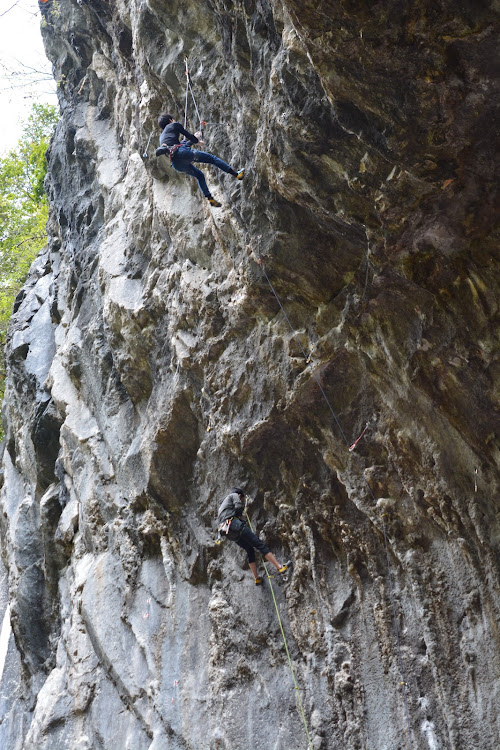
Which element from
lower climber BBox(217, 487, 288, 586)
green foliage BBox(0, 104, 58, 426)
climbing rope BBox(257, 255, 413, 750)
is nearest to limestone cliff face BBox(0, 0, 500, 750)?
climbing rope BBox(257, 255, 413, 750)

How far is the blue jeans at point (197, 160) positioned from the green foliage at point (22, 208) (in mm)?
14772

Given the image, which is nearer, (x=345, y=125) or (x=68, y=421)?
(x=345, y=125)

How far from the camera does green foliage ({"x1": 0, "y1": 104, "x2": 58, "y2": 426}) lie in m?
22.5

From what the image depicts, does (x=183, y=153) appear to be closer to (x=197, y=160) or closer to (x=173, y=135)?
(x=197, y=160)

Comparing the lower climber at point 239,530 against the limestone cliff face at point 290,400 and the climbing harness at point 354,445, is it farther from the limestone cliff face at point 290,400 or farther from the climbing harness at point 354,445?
the climbing harness at point 354,445

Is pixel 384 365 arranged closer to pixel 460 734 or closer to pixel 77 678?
pixel 460 734

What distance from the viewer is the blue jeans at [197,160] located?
8.09 m

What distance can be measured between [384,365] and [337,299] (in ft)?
3.06

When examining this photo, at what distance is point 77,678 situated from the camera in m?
10.6

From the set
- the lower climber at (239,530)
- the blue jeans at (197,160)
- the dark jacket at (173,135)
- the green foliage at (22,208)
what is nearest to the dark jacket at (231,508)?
the lower climber at (239,530)

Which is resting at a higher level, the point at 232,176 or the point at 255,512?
the point at 232,176

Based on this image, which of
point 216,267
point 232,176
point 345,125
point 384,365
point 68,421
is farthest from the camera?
point 68,421

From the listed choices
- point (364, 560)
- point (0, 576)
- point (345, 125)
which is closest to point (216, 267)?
point (345, 125)

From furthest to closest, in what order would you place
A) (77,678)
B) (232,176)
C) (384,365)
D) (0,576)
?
(0,576) → (77,678) → (232,176) → (384,365)
